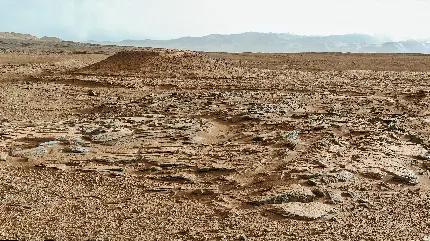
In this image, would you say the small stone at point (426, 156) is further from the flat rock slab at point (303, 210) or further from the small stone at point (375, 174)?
the flat rock slab at point (303, 210)

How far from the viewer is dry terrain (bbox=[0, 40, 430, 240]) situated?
4664 millimetres

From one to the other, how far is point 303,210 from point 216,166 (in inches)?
67.7

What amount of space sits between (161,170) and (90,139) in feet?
6.16

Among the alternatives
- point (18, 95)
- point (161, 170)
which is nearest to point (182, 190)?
point (161, 170)

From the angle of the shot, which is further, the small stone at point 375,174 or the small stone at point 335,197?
the small stone at point 375,174

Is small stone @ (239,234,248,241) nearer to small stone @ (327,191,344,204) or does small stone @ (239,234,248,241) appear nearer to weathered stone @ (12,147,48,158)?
small stone @ (327,191,344,204)

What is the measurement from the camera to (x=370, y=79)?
15500 millimetres

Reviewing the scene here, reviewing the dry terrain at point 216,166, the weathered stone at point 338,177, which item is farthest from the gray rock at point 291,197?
the weathered stone at point 338,177

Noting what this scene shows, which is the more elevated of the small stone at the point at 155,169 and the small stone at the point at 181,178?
the small stone at the point at 155,169

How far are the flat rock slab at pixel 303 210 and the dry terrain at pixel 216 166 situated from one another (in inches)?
0.7

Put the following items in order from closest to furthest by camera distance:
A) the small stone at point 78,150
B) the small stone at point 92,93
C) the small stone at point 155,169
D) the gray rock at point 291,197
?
the gray rock at point 291,197 < the small stone at point 155,169 < the small stone at point 78,150 < the small stone at point 92,93

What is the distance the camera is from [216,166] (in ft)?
20.8

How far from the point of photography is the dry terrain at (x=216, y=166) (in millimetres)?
4664

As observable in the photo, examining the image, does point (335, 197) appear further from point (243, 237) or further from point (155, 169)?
point (155, 169)
